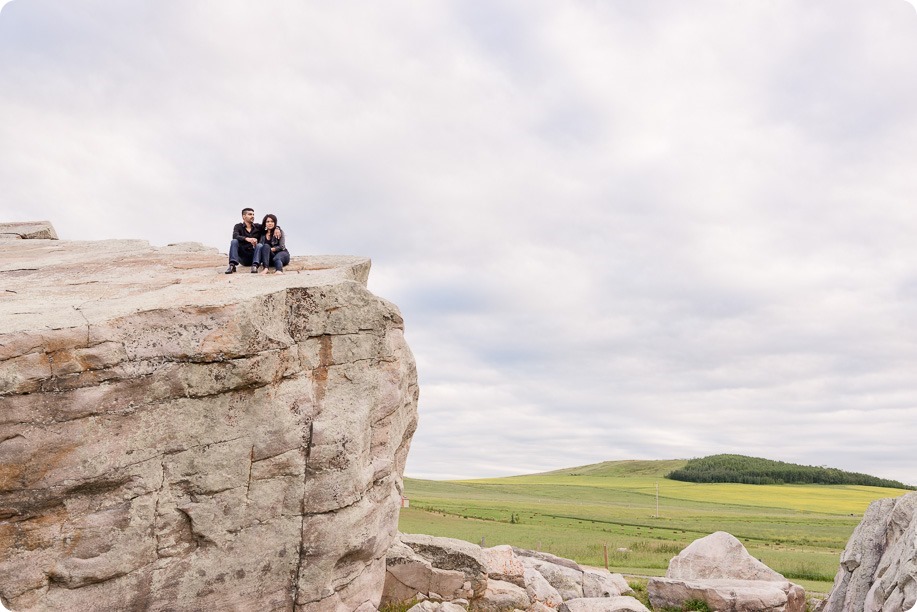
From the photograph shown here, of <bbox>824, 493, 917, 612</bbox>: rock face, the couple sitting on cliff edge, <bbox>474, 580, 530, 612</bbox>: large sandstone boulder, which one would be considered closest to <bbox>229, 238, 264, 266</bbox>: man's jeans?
the couple sitting on cliff edge

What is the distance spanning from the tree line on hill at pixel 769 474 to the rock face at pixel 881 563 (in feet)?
505

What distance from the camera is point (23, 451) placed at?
53.3ft

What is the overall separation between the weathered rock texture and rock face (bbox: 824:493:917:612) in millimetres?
7591

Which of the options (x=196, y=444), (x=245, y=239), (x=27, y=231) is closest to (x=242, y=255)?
(x=245, y=239)

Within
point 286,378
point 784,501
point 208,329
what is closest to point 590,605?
point 286,378

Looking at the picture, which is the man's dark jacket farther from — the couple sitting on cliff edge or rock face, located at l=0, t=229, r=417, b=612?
rock face, located at l=0, t=229, r=417, b=612

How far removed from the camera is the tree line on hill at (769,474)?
17038 centimetres

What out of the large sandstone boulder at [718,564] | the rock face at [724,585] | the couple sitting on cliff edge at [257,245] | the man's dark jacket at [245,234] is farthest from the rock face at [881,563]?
the man's dark jacket at [245,234]

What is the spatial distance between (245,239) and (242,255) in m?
0.65

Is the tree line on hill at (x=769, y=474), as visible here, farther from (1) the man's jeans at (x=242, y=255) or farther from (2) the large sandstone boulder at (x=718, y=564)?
(1) the man's jeans at (x=242, y=255)

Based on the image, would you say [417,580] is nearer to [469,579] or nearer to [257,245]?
[469,579]

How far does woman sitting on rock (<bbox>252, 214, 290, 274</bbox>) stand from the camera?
23875 millimetres

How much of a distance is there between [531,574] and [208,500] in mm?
16042

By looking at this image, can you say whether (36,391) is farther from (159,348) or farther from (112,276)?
(112,276)
